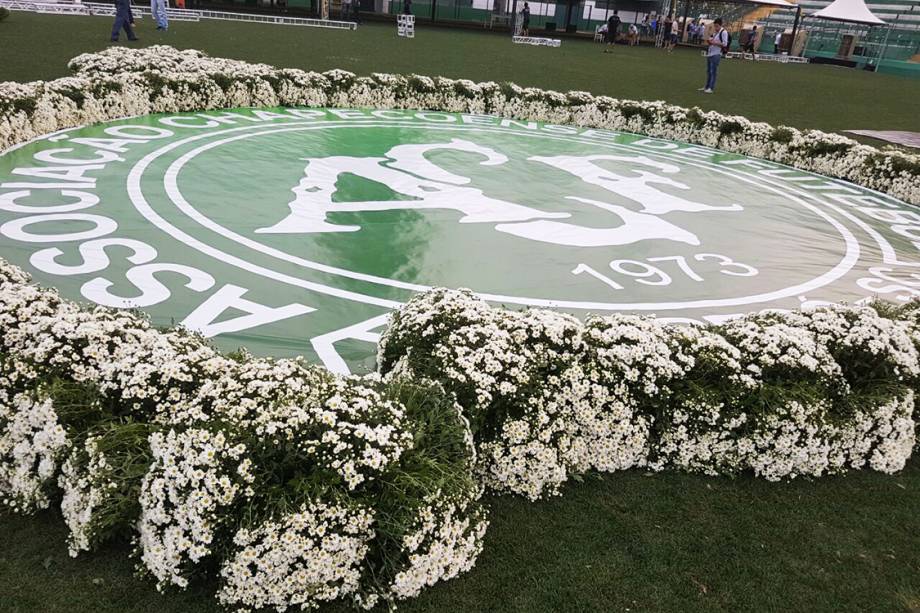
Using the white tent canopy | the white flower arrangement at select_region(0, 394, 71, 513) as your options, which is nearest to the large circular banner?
the white flower arrangement at select_region(0, 394, 71, 513)

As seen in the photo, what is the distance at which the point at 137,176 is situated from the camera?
10.4 meters

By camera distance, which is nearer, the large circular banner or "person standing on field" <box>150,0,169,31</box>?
the large circular banner

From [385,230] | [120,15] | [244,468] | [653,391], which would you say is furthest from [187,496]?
[120,15]

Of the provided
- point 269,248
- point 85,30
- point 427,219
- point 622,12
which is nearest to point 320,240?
point 269,248

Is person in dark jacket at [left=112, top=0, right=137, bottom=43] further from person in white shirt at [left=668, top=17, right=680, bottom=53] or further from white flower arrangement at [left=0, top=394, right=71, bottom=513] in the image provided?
person in white shirt at [left=668, top=17, right=680, bottom=53]

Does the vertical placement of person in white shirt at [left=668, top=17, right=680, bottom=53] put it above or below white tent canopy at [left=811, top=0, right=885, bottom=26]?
below

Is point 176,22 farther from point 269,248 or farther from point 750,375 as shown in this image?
point 750,375

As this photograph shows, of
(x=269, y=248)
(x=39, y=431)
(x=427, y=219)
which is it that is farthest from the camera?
(x=427, y=219)

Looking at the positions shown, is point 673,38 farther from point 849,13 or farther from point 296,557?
point 296,557

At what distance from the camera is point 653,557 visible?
4.19 m

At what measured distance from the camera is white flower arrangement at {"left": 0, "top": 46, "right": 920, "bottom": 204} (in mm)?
12956

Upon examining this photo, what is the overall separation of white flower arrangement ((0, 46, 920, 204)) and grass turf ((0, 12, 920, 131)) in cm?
460

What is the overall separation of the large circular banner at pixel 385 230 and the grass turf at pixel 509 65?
30.0 feet

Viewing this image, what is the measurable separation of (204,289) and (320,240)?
190 cm
